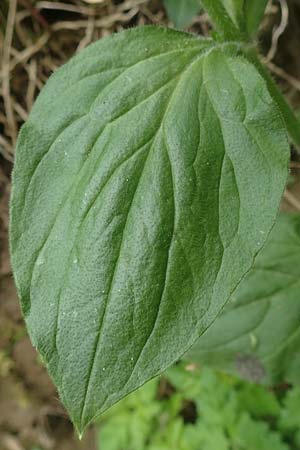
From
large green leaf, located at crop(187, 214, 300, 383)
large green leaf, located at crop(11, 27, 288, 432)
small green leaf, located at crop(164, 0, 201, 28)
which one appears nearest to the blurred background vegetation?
→ small green leaf, located at crop(164, 0, 201, 28)

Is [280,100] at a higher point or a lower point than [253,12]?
lower

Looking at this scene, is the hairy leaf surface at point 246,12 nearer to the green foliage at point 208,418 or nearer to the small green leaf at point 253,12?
the small green leaf at point 253,12

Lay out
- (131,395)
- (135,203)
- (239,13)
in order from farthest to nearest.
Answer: (131,395), (239,13), (135,203)

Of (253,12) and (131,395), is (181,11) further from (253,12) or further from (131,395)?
(131,395)

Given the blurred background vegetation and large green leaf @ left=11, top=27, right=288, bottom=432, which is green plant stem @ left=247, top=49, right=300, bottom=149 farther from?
the blurred background vegetation

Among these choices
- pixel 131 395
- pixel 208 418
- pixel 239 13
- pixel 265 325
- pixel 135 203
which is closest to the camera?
pixel 135 203

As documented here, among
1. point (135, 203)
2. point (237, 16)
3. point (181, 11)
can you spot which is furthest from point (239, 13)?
point (181, 11)

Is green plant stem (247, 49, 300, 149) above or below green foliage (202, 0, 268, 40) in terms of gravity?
below
